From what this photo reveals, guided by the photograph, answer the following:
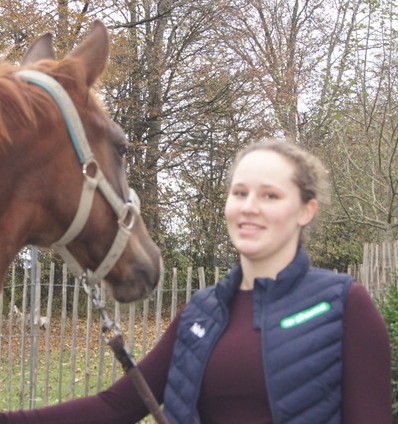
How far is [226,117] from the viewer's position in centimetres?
1499

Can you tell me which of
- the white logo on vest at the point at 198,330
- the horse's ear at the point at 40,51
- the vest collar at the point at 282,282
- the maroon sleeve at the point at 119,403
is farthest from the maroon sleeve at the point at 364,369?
the horse's ear at the point at 40,51

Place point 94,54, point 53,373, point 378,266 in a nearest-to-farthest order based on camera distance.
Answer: point 94,54 → point 378,266 → point 53,373

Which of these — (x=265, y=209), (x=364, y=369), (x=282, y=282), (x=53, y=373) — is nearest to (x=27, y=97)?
(x=265, y=209)

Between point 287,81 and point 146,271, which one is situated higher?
point 287,81

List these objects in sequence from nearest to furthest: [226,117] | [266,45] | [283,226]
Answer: [283,226] < [226,117] < [266,45]

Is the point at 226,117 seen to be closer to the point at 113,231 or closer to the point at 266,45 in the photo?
the point at 266,45

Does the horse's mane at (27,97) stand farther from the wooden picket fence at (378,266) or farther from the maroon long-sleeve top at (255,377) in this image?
the wooden picket fence at (378,266)

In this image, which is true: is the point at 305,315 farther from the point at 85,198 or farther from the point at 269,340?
the point at 85,198

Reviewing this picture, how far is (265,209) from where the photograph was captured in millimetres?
1766

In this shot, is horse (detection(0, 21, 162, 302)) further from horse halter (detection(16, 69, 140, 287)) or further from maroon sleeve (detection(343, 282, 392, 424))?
maroon sleeve (detection(343, 282, 392, 424))

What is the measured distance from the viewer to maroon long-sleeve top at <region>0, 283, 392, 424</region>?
1604 millimetres

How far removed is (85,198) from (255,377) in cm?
72

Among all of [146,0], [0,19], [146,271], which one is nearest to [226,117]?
[146,0]

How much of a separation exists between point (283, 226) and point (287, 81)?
1433 cm
